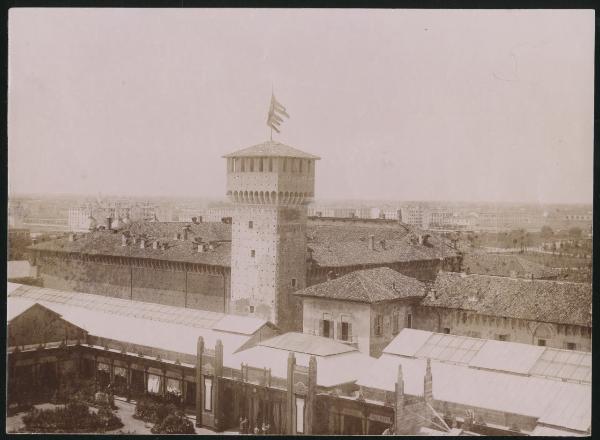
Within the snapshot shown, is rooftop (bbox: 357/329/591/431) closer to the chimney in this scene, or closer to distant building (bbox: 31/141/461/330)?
the chimney

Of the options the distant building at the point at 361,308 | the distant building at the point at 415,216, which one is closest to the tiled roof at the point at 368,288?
the distant building at the point at 361,308

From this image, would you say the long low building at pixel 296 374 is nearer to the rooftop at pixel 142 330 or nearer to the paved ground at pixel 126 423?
the rooftop at pixel 142 330

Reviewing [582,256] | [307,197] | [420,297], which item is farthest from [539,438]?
[307,197]

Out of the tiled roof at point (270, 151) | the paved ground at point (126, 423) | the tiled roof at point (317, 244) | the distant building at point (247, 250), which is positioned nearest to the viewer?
the paved ground at point (126, 423)

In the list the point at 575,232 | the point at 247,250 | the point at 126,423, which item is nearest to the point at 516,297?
the point at 575,232

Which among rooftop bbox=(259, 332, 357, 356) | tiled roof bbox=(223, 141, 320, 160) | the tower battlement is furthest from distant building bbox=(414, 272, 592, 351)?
tiled roof bbox=(223, 141, 320, 160)

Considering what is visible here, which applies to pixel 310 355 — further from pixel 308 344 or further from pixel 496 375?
pixel 496 375
